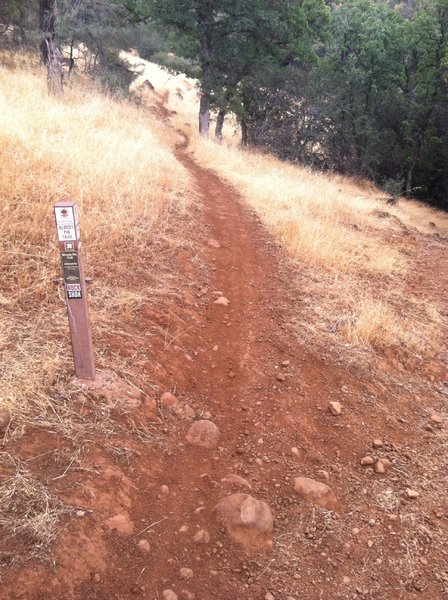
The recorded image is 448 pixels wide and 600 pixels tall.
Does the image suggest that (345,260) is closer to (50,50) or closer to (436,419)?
(436,419)

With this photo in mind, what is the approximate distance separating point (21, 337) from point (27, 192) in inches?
83.3

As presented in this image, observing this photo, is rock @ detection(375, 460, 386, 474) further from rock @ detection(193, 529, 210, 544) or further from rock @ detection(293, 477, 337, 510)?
rock @ detection(193, 529, 210, 544)

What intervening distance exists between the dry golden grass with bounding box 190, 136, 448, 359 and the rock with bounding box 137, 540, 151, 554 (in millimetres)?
2666

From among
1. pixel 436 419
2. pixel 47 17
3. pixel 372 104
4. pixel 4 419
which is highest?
pixel 47 17

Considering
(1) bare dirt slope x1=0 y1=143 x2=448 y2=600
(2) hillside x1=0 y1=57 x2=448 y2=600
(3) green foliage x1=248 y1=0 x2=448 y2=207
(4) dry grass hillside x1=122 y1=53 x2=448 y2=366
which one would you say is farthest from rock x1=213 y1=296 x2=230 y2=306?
(3) green foliage x1=248 y1=0 x2=448 y2=207

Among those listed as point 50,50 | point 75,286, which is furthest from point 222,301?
point 50,50

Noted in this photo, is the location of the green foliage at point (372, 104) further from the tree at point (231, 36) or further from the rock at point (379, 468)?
the rock at point (379, 468)

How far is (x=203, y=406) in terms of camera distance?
3.47 metres

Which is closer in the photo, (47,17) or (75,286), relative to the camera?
(75,286)

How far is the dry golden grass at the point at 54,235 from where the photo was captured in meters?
3.10

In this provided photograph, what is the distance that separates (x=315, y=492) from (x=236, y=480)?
0.49 meters

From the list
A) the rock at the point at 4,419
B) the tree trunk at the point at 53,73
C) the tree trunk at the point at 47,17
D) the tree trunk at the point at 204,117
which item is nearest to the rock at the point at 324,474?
the rock at the point at 4,419

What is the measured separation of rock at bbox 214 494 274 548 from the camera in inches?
99.7

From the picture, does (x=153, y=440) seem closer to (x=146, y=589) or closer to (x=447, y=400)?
(x=146, y=589)
